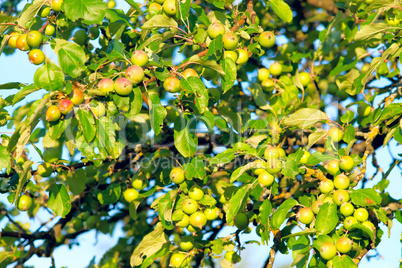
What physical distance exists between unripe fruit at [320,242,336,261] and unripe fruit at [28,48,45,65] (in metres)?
1.96

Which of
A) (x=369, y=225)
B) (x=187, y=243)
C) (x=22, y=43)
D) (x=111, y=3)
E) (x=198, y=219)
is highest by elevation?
(x=22, y=43)

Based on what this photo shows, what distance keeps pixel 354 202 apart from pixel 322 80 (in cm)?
210

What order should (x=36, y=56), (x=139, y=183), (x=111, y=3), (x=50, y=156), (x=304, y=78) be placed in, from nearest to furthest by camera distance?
1. (x=36, y=56)
2. (x=50, y=156)
3. (x=139, y=183)
4. (x=304, y=78)
5. (x=111, y=3)

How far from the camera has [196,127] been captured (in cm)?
289

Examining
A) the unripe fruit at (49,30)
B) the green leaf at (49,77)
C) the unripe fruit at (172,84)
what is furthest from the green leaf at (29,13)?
the unripe fruit at (172,84)

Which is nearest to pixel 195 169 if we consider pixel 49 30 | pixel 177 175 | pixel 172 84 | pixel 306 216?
pixel 177 175

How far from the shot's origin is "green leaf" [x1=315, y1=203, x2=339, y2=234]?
2549mm

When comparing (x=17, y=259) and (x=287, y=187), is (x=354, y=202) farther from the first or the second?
(x=17, y=259)

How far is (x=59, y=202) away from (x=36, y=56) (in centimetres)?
98

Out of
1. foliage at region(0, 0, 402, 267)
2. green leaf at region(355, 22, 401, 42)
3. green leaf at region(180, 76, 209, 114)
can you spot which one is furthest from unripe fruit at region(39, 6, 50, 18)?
green leaf at region(355, 22, 401, 42)

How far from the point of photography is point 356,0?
3.62m

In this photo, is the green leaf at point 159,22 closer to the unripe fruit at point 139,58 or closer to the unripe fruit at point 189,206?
the unripe fruit at point 139,58

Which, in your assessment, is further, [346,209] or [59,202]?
[59,202]

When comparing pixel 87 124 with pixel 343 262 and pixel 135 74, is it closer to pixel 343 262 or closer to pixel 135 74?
pixel 135 74
